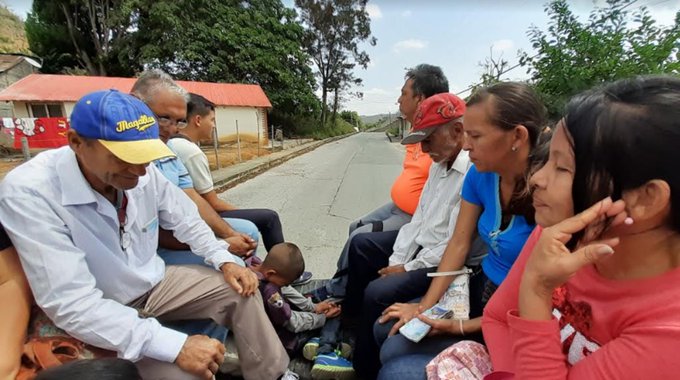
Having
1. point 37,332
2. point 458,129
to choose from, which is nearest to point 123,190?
point 37,332

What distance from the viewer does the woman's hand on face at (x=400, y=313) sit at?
1.60 m

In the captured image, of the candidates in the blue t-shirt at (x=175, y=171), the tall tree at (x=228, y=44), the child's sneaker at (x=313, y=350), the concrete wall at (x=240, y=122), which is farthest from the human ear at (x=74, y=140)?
the tall tree at (x=228, y=44)

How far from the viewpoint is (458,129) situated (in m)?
1.98

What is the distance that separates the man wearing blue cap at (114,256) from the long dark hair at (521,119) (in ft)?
4.22

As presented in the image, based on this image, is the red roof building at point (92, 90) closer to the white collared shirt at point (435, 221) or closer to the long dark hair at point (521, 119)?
the white collared shirt at point (435, 221)

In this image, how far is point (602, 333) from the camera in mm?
875

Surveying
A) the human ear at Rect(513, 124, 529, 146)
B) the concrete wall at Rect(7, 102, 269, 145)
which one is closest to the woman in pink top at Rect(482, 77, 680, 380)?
the human ear at Rect(513, 124, 529, 146)

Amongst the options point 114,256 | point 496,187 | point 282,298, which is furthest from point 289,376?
point 496,187

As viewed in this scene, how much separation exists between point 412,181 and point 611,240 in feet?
6.09

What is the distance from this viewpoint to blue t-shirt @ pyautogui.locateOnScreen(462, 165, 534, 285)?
148 cm

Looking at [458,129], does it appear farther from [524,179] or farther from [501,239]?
[501,239]

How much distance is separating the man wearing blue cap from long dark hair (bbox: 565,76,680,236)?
4.54 feet

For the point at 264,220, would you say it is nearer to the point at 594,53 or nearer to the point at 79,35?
the point at 594,53

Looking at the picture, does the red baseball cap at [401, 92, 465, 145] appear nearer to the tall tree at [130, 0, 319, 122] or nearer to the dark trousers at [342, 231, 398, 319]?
the dark trousers at [342, 231, 398, 319]
